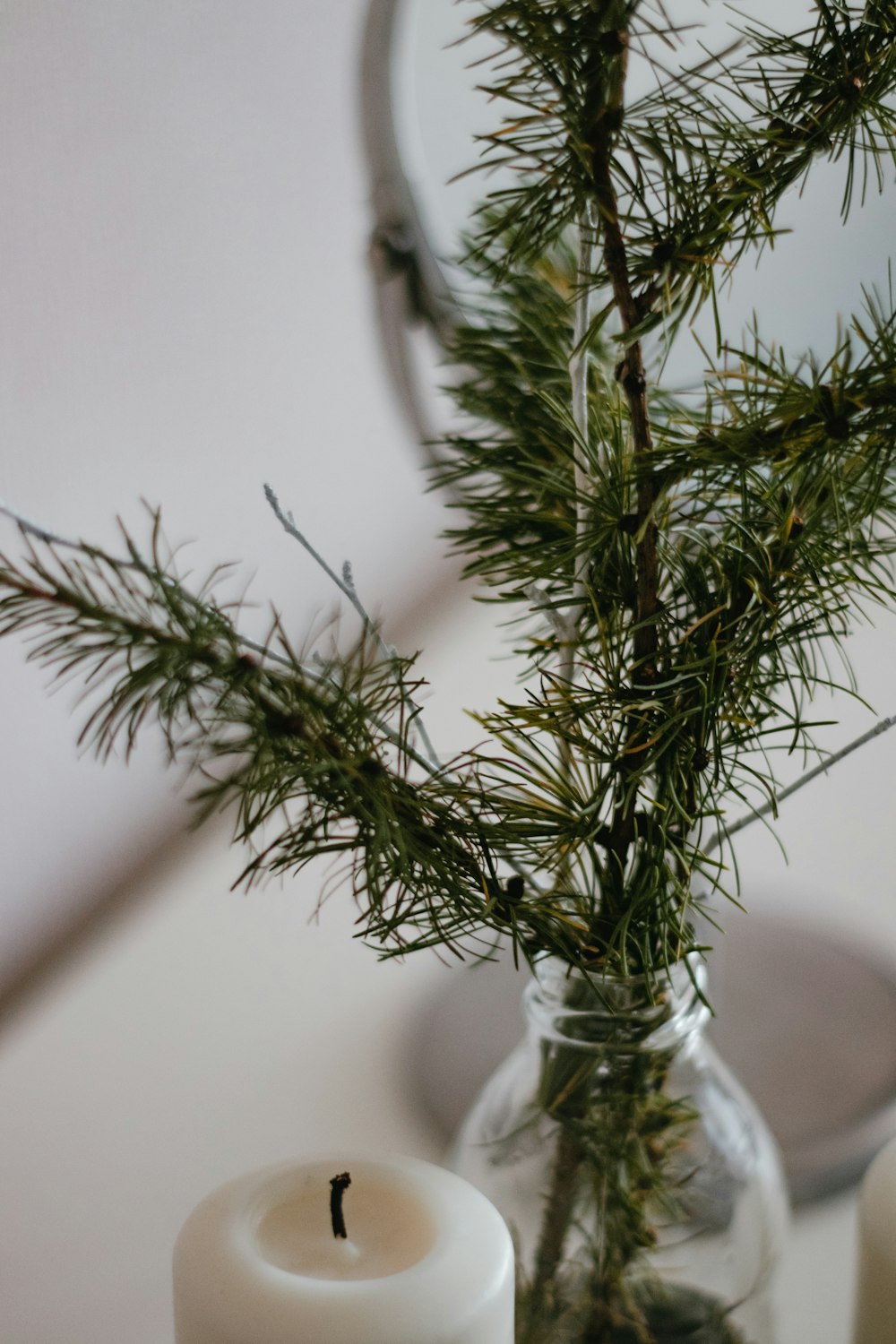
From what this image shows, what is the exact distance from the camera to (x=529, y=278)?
317 millimetres

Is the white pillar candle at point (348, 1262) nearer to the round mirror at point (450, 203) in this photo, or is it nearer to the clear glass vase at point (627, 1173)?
the clear glass vase at point (627, 1173)

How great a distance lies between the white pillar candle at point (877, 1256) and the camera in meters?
0.28

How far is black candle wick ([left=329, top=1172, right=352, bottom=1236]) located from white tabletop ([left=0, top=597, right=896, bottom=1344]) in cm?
16

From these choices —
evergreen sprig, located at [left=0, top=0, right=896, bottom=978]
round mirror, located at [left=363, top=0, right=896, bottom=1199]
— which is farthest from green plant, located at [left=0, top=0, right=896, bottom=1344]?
round mirror, located at [left=363, top=0, right=896, bottom=1199]

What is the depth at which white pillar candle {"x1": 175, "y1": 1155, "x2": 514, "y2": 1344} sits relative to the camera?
22 cm

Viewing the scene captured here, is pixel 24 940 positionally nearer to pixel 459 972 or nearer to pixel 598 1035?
pixel 459 972

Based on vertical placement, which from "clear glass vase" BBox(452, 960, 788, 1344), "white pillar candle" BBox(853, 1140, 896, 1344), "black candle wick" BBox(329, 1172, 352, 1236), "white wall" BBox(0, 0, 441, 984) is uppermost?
"white wall" BBox(0, 0, 441, 984)

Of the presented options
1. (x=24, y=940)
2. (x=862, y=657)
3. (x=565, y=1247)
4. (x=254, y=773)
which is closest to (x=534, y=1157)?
(x=565, y=1247)

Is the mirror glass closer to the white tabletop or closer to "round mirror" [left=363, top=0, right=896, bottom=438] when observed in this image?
"round mirror" [left=363, top=0, right=896, bottom=438]

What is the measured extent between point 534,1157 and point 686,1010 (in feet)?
0.17

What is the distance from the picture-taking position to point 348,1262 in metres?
0.24

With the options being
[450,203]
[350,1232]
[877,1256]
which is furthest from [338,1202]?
[450,203]

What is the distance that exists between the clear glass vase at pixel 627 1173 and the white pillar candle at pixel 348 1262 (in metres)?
0.03

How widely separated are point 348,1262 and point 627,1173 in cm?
7
